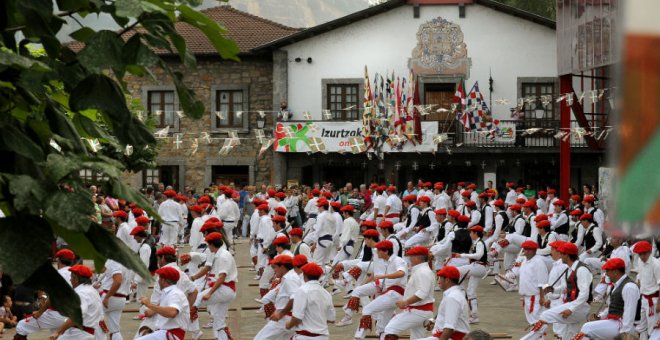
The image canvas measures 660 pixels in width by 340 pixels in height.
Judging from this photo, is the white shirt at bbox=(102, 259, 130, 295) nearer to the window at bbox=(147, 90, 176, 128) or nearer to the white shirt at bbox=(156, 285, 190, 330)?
the white shirt at bbox=(156, 285, 190, 330)

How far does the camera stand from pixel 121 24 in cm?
293

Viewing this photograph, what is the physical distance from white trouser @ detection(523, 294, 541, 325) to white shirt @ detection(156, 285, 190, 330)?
5.82 metres

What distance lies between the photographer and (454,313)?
40.3 feet

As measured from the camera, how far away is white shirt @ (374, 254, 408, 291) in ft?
50.8

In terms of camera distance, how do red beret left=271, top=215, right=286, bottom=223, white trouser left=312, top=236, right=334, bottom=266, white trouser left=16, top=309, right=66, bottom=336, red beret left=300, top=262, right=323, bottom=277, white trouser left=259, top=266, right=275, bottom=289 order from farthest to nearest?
white trouser left=312, top=236, right=334, bottom=266 → red beret left=271, top=215, right=286, bottom=223 → white trouser left=259, top=266, right=275, bottom=289 → white trouser left=16, top=309, right=66, bottom=336 → red beret left=300, top=262, right=323, bottom=277

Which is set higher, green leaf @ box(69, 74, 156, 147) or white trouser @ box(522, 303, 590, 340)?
green leaf @ box(69, 74, 156, 147)

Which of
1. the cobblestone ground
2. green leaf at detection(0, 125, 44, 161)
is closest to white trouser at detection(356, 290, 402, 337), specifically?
the cobblestone ground

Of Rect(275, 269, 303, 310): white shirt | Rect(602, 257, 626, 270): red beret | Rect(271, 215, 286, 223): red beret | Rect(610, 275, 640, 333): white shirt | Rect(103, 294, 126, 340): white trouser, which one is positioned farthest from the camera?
Rect(271, 215, 286, 223): red beret

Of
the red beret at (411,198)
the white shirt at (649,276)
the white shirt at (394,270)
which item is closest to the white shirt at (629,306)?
the white shirt at (649,276)

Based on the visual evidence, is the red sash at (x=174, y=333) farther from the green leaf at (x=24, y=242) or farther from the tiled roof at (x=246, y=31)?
the tiled roof at (x=246, y=31)

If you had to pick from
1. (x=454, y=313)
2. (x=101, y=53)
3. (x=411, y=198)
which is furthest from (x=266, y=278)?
(x=101, y=53)

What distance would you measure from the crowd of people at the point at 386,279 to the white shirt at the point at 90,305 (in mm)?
25

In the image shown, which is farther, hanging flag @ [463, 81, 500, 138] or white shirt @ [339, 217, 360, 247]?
hanging flag @ [463, 81, 500, 138]

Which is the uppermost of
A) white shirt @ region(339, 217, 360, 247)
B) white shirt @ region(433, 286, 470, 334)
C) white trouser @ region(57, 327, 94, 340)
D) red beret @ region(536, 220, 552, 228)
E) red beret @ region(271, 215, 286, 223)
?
red beret @ region(271, 215, 286, 223)
